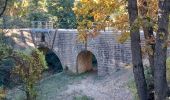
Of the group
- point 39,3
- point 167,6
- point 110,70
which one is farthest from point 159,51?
point 39,3

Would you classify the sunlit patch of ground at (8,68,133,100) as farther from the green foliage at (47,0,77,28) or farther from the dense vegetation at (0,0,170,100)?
the green foliage at (47,0,77,28)

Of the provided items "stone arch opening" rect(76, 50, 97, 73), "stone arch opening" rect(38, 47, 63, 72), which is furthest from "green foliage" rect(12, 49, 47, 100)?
"stone arch opening" rect(38, 47, 63, 72)

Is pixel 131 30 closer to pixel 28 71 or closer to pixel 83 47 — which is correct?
pixel 28 71

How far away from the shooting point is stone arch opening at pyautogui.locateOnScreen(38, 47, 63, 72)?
114 feet

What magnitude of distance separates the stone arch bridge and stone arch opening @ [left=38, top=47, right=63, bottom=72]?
933 mm

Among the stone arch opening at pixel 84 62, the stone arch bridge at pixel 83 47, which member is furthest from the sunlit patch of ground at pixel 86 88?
the stone arch opening at pixel 84 62

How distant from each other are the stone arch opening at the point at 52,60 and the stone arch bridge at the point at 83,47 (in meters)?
0.93

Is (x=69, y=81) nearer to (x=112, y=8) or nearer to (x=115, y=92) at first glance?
(x=115, y=92)

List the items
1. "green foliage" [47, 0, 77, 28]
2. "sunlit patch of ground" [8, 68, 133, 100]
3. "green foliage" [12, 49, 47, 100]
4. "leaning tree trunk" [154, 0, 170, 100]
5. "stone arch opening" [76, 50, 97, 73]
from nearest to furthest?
1. "leaning tree trunk" [154, 0, 170, 100]
2. "green foliage" [12, 49, 47, 100]
3. "sunlit patch of ground" [8, 68, 133, 100]
4. "stone arch opening" [76, 50, 97, 73]
5. "green foliage" [47, 0, 77, 28]

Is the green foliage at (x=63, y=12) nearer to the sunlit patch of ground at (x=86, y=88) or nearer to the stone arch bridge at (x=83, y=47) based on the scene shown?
the stone arch bridge at (x=83, y=47)

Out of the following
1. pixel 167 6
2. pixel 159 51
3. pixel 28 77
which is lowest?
pixel 28 77

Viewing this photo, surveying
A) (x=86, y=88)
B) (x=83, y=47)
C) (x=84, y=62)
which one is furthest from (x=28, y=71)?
(x=84, y=62)

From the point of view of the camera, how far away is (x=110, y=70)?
2775cm

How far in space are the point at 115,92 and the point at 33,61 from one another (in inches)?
343
